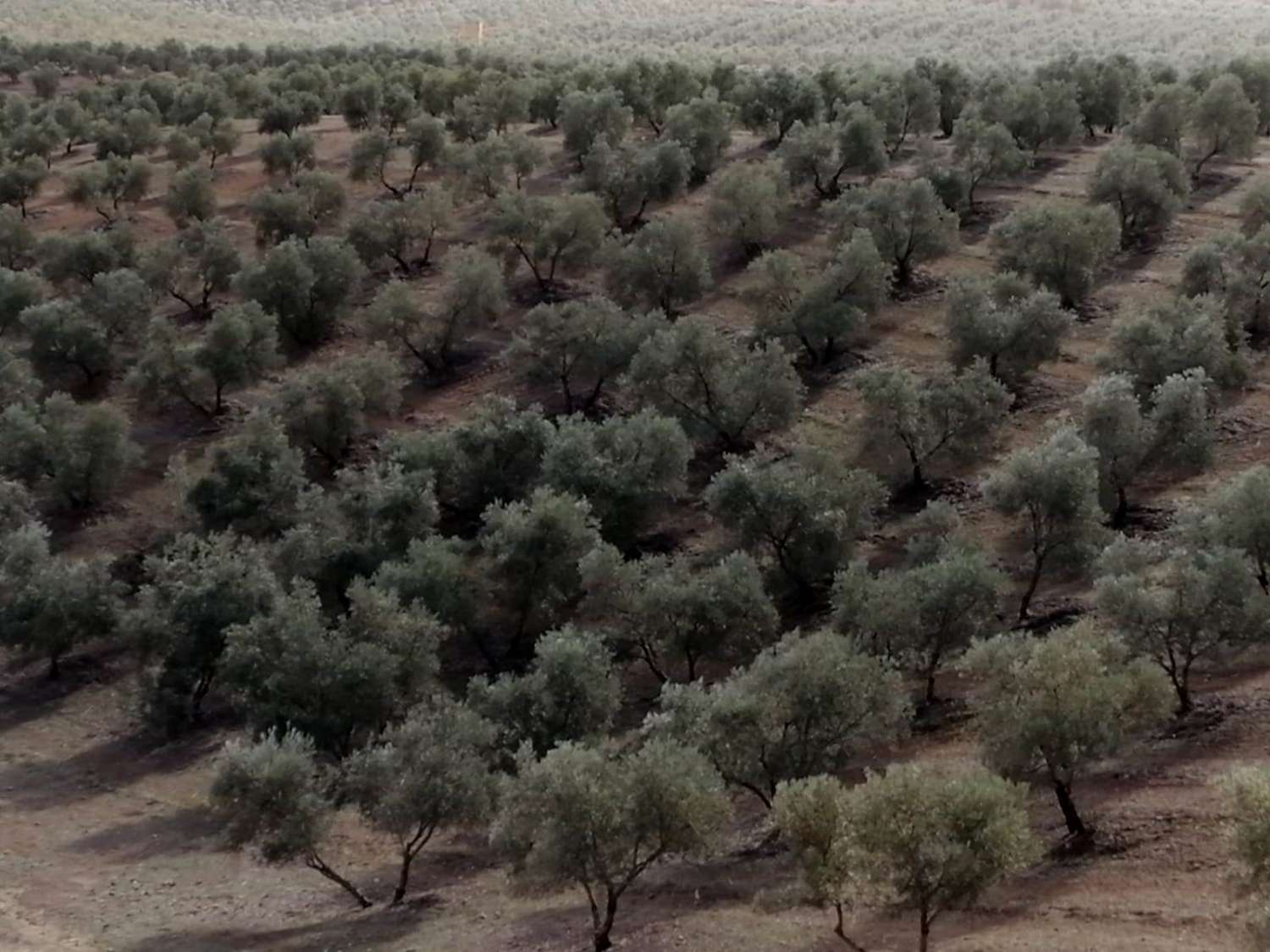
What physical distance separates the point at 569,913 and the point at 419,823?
14.1ft

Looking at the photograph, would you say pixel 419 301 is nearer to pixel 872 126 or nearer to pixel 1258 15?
pixel 872 126

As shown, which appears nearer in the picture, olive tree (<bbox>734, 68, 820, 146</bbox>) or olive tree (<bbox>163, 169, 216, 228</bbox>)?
olive tree (<bbox>163, 169, 216, 228</bbox>)

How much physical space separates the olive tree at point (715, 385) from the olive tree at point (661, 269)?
411 inches

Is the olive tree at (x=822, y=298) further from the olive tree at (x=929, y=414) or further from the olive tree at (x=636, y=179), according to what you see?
the olive tree at (x=636, y=179)

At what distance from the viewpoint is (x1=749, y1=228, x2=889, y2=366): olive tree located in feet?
209

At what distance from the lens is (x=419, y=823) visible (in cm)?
3234

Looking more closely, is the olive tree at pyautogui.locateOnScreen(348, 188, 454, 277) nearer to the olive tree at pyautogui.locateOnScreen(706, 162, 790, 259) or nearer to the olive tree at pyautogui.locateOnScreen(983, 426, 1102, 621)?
the olive tree at pyautogui.locateOnScreen(706, 162, 790, 259)

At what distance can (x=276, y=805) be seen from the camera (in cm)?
3228

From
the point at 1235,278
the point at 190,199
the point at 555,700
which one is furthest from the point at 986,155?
the point at 555,700

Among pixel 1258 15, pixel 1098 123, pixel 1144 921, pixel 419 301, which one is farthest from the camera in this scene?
pixel 1258 15

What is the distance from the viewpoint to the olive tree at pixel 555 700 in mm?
38406

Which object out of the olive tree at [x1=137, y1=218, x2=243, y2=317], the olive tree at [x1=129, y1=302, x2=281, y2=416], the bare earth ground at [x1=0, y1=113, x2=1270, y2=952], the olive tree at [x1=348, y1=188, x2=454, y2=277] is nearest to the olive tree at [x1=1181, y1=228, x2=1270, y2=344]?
the bare earth ground at [x1=0, y1=113, x2=1270, y2=952]

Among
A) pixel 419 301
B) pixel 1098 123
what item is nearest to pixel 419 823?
pixel 419 301

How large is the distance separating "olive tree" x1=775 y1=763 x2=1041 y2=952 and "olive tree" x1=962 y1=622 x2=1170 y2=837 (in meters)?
3.88
